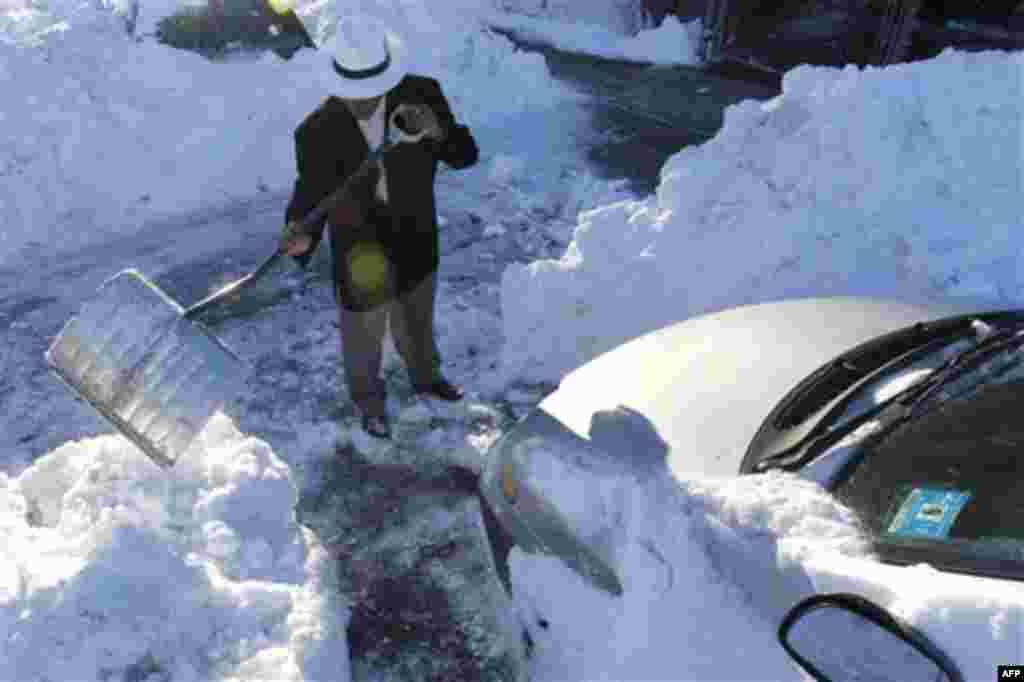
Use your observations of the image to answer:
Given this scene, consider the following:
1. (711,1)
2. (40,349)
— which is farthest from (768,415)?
(711,1)

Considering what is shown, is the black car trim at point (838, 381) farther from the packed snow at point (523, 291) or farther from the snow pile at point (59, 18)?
the snow pile at point (59, 18)

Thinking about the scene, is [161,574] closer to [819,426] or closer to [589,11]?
[819,426]

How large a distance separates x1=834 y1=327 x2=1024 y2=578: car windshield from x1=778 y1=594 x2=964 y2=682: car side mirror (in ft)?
0.97

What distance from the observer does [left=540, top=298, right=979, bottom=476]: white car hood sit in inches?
104

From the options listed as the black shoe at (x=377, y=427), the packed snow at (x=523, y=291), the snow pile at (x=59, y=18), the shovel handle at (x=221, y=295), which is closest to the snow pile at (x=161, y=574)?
the packed snow at (x=523, y=291)

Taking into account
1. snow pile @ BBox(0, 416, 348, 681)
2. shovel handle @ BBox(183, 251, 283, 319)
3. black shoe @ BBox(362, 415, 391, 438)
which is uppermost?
shovel handle @ BBox(183, 251, 283, 319)

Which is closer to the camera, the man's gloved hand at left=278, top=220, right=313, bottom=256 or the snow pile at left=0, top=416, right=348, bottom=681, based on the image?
the snow pile at left=0, top=416, right=348, bottom=681

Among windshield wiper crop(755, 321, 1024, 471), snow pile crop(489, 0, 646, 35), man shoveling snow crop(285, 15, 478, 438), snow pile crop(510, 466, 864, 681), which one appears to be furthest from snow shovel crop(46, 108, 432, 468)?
snow pile crop(489, 0, 646, 35)

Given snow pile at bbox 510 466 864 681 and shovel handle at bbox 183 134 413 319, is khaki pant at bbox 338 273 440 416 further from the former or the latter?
snow pile at bbox 510 466 864 681

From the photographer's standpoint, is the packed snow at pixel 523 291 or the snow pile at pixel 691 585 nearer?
the snow pile at pixel 691 585

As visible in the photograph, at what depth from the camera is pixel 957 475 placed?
2.18 meters

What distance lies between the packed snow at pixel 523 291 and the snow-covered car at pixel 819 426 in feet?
0.30

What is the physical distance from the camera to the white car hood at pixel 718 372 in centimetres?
263

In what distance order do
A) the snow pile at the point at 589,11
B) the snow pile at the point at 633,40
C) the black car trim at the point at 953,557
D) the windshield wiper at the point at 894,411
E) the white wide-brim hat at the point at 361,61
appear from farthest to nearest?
the snow pile at the point at 589,11
the snow pile at the point at 633,40
the white wide-brim hat at the point at 361,61
the windshield wiper at the point at 894,411
the black car trim at the point at 953,557
